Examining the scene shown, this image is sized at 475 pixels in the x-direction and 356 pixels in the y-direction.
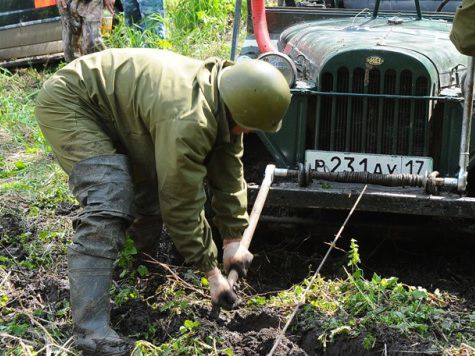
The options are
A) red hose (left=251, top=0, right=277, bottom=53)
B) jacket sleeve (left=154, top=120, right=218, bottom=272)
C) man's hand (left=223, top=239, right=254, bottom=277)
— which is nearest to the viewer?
jacket sleeve (left=154, top=120, right=218, bottom=272)

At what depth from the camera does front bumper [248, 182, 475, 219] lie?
492 cm

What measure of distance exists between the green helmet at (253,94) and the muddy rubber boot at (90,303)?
3.16ft

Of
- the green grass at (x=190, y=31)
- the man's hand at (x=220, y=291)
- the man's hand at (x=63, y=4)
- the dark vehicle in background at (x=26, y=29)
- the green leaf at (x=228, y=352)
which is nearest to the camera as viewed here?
the green leaf at (x=228, y=352)

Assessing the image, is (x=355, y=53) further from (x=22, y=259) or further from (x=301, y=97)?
(x=22, y=259)

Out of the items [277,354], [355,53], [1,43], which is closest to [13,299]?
[277,354]

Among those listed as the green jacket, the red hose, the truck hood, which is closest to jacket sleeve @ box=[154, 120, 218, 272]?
the green jacket

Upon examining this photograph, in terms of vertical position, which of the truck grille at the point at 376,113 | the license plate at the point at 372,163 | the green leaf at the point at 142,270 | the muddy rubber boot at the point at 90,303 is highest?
the truck grille at the point at 376,113

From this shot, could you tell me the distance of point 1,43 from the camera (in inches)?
399

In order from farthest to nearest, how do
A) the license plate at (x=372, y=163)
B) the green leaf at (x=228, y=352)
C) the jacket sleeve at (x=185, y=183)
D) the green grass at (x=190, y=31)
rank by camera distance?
the green grass at (x=190, y=31) → the license plate at (x=372, y=163) → the green leaf at (x=228, y=352) → the jacket sleeve at (x=185, y=183)

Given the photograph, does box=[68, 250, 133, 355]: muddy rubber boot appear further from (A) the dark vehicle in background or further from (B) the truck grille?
(A) the dark vehicle in background

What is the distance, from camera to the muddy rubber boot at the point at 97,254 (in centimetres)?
411

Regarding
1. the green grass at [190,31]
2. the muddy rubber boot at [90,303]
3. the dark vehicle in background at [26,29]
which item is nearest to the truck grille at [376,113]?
the muddy rubber boot at [90,303]

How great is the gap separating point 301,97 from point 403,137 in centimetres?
68

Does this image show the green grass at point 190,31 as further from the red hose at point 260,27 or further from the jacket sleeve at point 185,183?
the jacket sleeve at point 185,183
